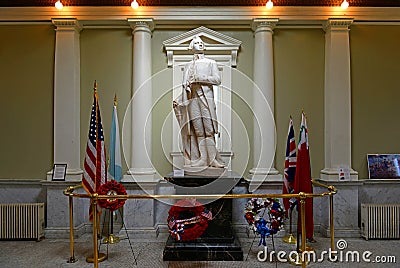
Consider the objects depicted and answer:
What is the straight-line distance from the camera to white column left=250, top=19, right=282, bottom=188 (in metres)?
8.02

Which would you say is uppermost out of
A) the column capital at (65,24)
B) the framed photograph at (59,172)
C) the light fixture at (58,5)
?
the light fixture at (58,5)

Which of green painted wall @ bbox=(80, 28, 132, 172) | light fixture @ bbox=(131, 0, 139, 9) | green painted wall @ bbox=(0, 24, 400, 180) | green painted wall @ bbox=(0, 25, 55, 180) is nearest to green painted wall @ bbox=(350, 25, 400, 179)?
green painted wall @ bbox=(0, 24, 400, 180)

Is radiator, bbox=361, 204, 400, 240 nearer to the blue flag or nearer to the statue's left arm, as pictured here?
the statue's left arm

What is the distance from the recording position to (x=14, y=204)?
7750 mm

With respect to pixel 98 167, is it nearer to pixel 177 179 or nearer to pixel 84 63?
pixel 177 179

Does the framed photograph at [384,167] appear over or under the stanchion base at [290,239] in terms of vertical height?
over

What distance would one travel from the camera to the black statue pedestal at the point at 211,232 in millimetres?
6316

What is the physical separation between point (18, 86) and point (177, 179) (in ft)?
12.1

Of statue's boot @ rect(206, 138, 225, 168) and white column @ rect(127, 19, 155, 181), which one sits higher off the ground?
white column @ rect(127, 19, 155, 181)

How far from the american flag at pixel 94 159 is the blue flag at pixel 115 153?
2.16ft

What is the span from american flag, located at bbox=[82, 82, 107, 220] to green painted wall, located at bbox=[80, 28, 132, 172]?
1278 mm

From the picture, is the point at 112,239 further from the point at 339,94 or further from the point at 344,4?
the point at 344,4

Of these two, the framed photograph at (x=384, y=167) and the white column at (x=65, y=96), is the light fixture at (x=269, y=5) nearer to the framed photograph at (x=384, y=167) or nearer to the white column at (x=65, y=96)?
the framed photograph at (x=384, y=167)

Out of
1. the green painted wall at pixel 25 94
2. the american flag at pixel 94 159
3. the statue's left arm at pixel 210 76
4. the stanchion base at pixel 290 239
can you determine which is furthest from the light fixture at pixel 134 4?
the stanchion base at pixel 290 239
